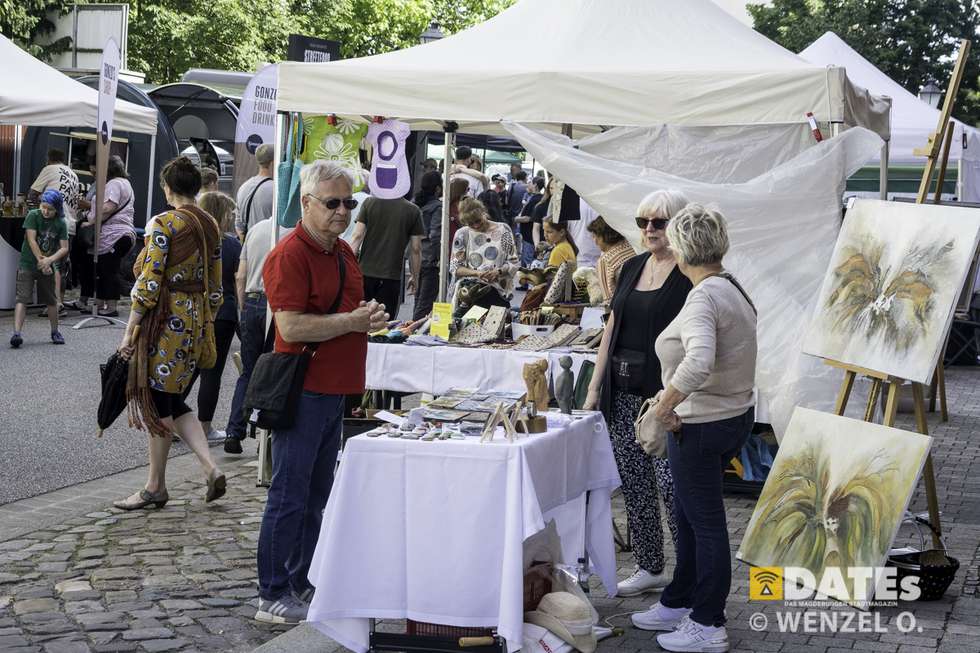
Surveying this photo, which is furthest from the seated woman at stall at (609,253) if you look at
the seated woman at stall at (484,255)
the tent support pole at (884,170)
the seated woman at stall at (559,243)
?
the seated woman at stall at (559,243)

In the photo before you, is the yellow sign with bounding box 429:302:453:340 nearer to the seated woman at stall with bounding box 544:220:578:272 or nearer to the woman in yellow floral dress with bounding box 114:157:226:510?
the woman in yellow floral dress with bounding box 114:157:226:510

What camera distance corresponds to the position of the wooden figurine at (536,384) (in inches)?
208

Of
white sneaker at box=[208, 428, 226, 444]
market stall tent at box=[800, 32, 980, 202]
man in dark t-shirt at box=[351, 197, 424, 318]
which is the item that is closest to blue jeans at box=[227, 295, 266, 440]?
white sneaker at box=[208, 428, 226, 444]

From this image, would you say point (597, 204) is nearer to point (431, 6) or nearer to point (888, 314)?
point (888, 314)

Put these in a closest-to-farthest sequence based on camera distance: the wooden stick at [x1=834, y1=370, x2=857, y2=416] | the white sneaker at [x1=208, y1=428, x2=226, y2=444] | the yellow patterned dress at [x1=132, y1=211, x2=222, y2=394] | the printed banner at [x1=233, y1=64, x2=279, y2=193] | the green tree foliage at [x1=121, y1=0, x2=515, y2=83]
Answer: the wooden stick at [x1=834, y1=370, x2=857, y2=416]
the yellow patterned dress at [x1=132, y1=211, x2=222, y2=394]
the white sneaker at [x1=208, y1=428, x2=226, y2=444]
the printed banner at [x1=233, y1=64, x2=279, y2=193]
the green tree foliage at [x1=121, y1=0, x2=515, y2=83]

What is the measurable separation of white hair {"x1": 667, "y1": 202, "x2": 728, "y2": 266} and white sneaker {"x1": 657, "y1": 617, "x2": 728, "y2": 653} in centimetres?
145

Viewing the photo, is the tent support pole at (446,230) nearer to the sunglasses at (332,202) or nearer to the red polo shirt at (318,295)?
the red polo shirt at (318,295)

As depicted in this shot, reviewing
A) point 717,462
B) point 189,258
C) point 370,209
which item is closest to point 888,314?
point 717,462

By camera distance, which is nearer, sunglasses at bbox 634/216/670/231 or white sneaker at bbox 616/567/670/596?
sunglasses at bbox 634/216/670/231

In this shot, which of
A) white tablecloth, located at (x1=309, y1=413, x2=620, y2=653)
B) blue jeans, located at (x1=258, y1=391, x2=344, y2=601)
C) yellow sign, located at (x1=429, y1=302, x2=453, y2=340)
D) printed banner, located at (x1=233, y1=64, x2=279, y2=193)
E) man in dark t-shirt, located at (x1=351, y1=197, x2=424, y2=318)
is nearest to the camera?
white tablecloth, located at (x1=309, y1=413, x2=620, y2=653)

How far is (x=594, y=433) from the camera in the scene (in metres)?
5.64

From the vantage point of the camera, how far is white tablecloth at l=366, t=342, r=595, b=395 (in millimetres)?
7668

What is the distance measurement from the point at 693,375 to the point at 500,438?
0.76 m

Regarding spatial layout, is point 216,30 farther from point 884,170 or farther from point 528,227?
point 884,170
